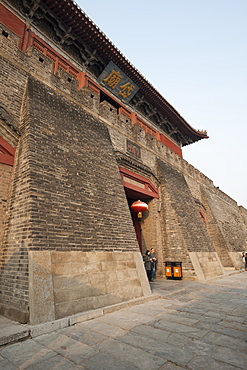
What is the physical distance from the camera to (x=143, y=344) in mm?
2436

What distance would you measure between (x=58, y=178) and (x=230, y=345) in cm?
378

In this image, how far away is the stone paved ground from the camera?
2.05m

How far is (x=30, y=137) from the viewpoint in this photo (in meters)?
4.37

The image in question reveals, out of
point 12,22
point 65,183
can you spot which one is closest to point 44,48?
point 12,22

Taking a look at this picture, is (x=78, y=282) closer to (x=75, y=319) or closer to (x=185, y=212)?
(x=75, y=319)

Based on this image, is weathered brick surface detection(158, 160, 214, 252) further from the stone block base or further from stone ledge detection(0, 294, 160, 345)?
stone ledge detection(0, 294, 160, 345)

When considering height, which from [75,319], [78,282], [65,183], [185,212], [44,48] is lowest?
[75,319]

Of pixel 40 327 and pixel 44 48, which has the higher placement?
pixel 44 48

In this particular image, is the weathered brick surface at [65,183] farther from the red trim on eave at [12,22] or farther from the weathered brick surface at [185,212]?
the red trim on eave at [12,22]

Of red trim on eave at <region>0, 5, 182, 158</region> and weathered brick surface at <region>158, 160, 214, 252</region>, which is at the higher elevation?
red trim on eave at <region>0, 5, 182, 158</region>

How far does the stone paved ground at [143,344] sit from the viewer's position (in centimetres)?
205

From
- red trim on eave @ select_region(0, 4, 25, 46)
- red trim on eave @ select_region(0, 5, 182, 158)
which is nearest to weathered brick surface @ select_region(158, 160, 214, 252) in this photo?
red trim on eave @ select_region(0, 5, 182, 158)

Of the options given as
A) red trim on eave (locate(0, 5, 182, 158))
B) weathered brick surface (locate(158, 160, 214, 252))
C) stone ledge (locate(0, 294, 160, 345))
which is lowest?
stone ledge (locate(0, 294, 160, 345))

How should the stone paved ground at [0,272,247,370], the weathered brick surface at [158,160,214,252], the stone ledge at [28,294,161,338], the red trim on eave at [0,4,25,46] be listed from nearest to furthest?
the stone paved ground at [0,272,247,370] < the stone ledge at [28,294,161,338] < the red trim on eave at [0,4,25,46] < the weathered brick surface at [158,160,214,252]
